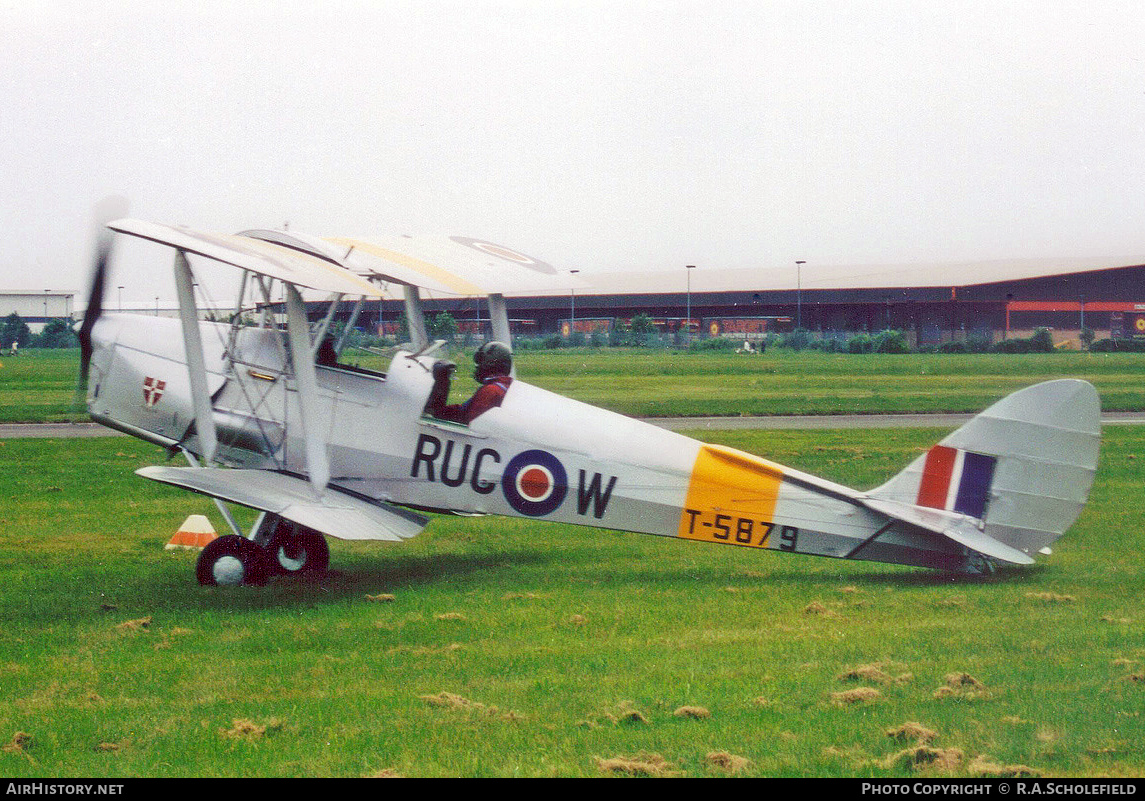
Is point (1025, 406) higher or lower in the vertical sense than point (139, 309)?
lower

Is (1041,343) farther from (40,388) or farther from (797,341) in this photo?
(40,388)

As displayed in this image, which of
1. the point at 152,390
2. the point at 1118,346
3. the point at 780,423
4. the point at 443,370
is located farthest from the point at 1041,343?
the point at 152,390

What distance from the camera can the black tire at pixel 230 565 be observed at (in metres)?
9.32

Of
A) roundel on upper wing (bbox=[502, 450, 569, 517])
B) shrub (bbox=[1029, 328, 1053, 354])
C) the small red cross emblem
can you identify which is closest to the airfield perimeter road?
roundel on upper wing (bbox=[502, 450, 569, 517])

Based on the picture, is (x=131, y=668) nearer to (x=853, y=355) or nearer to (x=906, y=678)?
(x=906, y=678)

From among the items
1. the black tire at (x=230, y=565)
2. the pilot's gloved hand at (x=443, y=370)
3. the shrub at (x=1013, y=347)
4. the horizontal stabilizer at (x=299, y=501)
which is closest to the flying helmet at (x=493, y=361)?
the pilot's gloved hand at (x=443, y=370)

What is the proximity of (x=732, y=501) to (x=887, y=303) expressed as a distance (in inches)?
2509

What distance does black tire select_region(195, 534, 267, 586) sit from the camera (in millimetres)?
9320

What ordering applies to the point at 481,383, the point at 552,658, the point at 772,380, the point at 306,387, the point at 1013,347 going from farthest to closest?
1. the point at 1013,347
2. the point at 772,380
3. the point at 481,383
4. the point at 306,387
5. the point at 552,658

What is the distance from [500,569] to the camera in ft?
34.6

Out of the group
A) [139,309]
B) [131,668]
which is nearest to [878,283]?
[139,309]

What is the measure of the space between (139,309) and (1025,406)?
863 cm

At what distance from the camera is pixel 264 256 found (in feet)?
30.3
